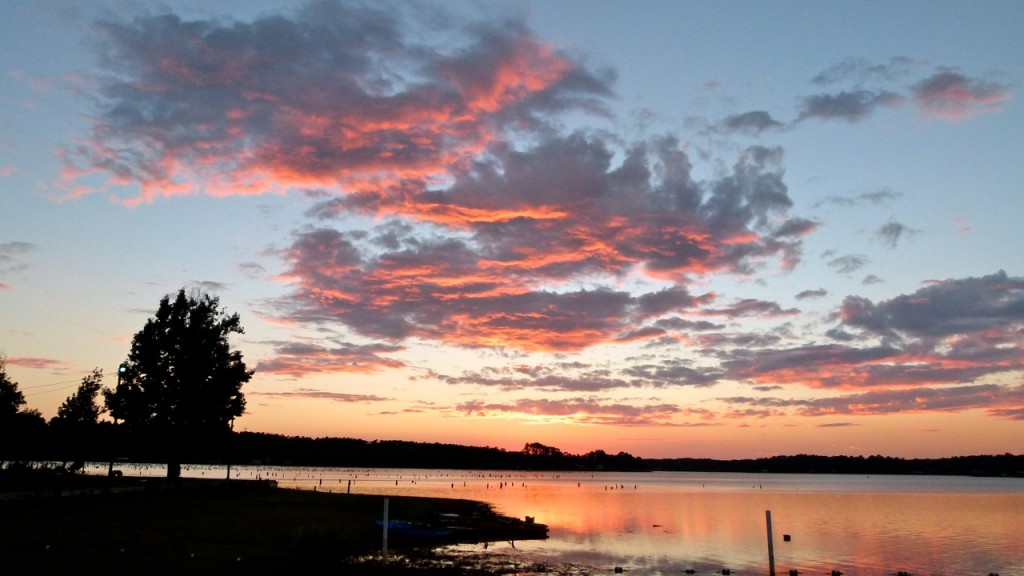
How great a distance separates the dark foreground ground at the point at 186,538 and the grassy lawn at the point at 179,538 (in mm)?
41

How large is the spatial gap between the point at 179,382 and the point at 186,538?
38.3m

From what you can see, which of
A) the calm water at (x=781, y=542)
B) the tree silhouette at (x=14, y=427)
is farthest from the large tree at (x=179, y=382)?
the calm water at (x=781, y=542)

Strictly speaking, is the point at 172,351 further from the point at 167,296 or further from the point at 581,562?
the point at 581,562

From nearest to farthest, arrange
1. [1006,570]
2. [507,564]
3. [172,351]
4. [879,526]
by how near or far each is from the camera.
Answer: [507,564] → [1006,570] → [172,351] → [879,526]

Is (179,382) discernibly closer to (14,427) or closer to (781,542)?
(14,427)

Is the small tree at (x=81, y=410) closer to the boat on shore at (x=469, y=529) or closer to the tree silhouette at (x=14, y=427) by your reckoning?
the tree silhouette at (x=14, y=427)

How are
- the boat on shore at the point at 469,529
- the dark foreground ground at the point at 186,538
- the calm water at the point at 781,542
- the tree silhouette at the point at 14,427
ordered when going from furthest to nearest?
the tree silhouette at the point at 14,427 → the boat on shore at the point at 469,529 → the calm water at the point at 781,542 → the dark foreground ground at the point at 186,538

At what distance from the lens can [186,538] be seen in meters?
31.6

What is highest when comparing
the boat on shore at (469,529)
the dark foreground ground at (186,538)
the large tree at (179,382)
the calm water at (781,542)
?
the large tree at (179,382)

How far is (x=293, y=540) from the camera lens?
33.2 m

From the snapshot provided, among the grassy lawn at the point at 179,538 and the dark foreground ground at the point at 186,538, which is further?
the dark foreground ground at the point at 186,538

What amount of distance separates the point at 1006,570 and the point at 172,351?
219ft

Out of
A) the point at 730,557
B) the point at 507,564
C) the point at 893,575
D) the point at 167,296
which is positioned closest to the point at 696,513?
the point at 730,557

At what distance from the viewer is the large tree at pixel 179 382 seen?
65688mm
